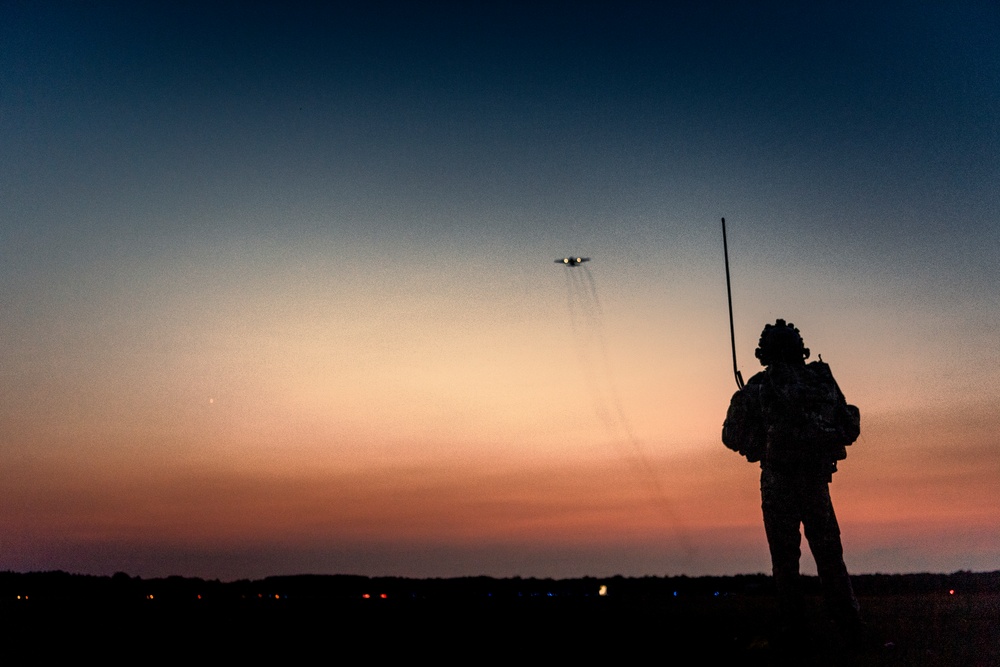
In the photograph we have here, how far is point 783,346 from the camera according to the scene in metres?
16.5

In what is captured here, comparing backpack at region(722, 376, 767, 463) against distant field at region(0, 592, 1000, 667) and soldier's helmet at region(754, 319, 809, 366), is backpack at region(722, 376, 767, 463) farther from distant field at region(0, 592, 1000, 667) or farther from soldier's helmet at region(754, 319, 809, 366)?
distant field at region(0, 592, 1000, 667)

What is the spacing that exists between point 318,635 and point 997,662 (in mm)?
9871

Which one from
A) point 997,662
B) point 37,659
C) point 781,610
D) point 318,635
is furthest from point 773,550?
point 37,659

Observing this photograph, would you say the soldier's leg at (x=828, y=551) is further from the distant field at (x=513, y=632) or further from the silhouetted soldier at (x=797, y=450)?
the distant field at (x=513, y=632)

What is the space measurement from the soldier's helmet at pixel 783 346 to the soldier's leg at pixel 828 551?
2.08m

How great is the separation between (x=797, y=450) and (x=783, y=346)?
1.70 metres

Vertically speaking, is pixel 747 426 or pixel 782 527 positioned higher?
pixel 747 426

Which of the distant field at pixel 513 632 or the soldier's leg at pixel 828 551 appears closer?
the distant field at pixel 513 632

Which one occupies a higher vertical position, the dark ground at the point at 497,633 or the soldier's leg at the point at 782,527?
the soldier's leg at the point at 782,527

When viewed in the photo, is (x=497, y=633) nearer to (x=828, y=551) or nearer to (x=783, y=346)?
(x=828, y=551)

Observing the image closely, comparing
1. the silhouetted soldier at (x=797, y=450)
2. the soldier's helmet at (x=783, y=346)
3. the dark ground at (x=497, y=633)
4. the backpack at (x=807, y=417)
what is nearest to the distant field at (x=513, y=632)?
the dark ground at (x=497, y=633)

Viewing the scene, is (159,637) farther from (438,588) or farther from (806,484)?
(438,588)

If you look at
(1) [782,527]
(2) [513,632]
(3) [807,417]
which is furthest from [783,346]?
(2) [513,632]

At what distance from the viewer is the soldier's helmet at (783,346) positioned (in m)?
16.5
